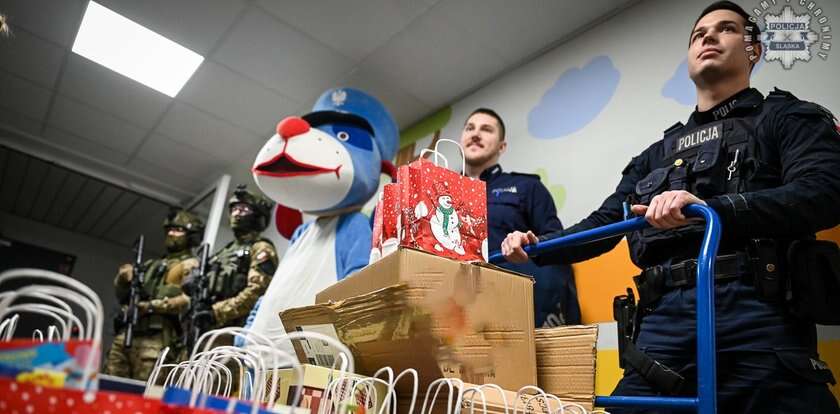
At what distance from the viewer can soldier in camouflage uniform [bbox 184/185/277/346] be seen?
2.38 m

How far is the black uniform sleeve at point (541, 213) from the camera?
166 cm

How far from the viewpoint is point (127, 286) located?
318 cm

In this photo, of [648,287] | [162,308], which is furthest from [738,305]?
[162,308]

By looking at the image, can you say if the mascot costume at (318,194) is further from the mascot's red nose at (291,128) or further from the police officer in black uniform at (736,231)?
the police officer in black uniform at (736,231)

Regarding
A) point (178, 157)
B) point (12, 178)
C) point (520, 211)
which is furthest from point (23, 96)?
point (520, 211)

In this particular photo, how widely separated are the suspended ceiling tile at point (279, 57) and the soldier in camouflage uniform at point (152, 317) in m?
1.19

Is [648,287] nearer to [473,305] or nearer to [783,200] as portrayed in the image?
[783,200]

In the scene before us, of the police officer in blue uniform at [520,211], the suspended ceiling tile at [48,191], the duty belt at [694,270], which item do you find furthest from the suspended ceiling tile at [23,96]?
the duty belt at [694,270]

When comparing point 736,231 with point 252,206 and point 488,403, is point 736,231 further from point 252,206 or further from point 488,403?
point 252,206

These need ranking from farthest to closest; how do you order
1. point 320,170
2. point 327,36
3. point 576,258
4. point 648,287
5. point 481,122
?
point 327,36, point 481,122, point 320,170, point 576,258, point 648,287

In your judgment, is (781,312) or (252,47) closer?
(781,312)

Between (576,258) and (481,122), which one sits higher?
(481,122)

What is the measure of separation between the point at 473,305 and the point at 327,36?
1.85 meters

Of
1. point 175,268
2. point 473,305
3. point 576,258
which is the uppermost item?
point 175,268
